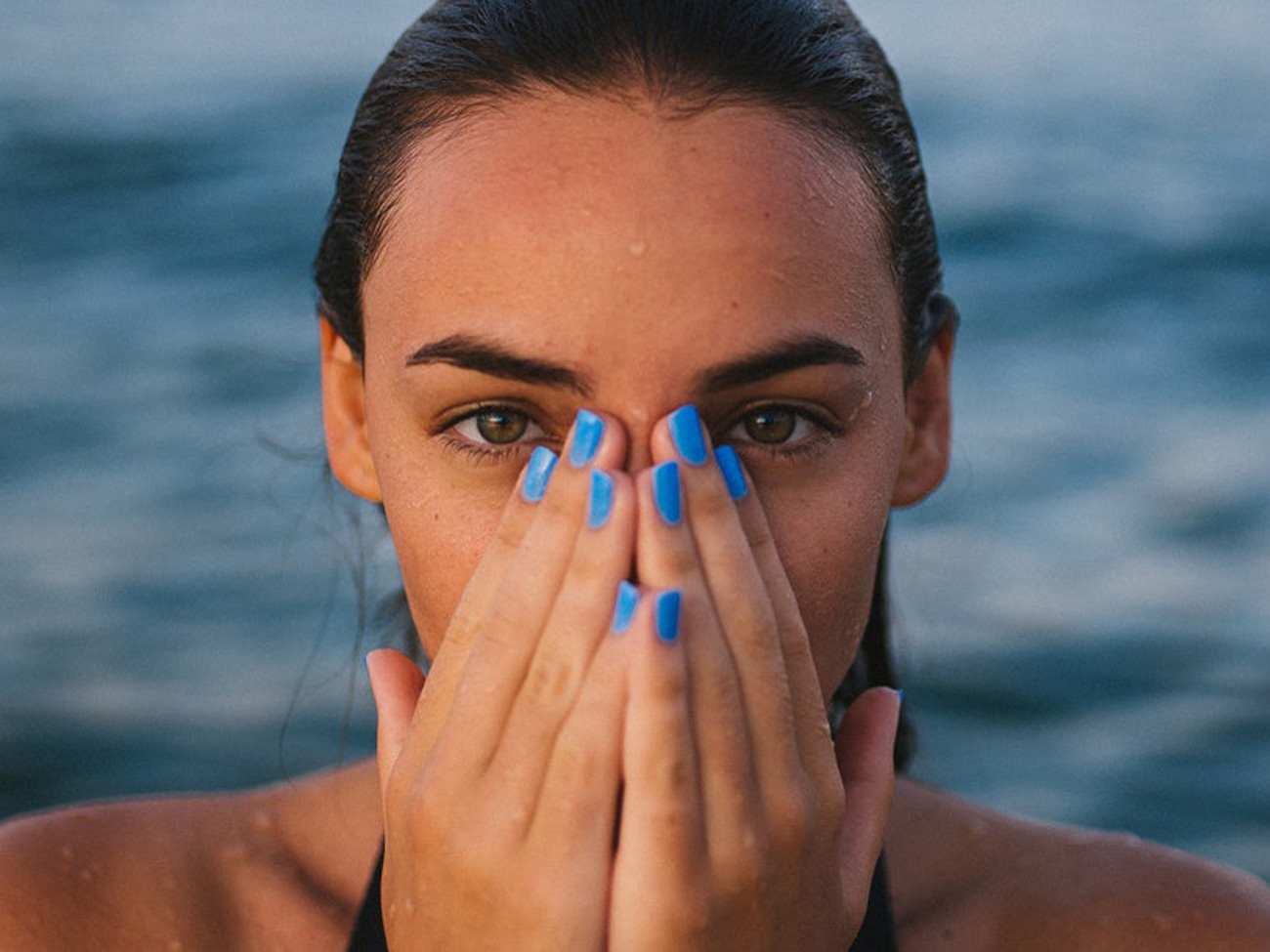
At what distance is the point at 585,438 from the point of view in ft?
7.22

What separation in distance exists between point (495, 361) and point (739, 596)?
1.43ft

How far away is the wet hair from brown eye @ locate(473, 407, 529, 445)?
1.18ft

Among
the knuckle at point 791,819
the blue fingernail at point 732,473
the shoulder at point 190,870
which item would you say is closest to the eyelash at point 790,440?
the blue fingernail at point 732,473

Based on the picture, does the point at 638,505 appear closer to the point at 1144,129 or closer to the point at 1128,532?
the point at 1128,532

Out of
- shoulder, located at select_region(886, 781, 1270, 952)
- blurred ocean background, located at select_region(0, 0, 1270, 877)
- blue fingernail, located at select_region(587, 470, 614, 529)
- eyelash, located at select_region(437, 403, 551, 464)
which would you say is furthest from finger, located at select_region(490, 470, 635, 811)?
blurred ocean background, located at select_region(0, 0, 1270, 877)

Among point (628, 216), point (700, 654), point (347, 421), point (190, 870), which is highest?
point (628, 216)

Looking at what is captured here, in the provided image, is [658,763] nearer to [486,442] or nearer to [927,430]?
[486,442]

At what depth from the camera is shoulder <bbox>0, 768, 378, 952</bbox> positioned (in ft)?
9.10

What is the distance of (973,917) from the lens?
2.92 m

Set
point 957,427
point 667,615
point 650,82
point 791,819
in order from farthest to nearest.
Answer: point 957,427, point 650,82, point 791,819, point 667,615

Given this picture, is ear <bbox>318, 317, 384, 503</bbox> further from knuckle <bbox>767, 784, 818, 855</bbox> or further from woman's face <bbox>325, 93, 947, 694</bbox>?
knuckle <bbox>767, 784, 818, 855</bbox>

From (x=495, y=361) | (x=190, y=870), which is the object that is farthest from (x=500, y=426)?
(x=190, y=870)

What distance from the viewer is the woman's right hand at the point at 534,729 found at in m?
2.13

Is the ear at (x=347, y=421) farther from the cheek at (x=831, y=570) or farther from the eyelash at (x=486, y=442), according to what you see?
the cheek at (x=831, y=570)
